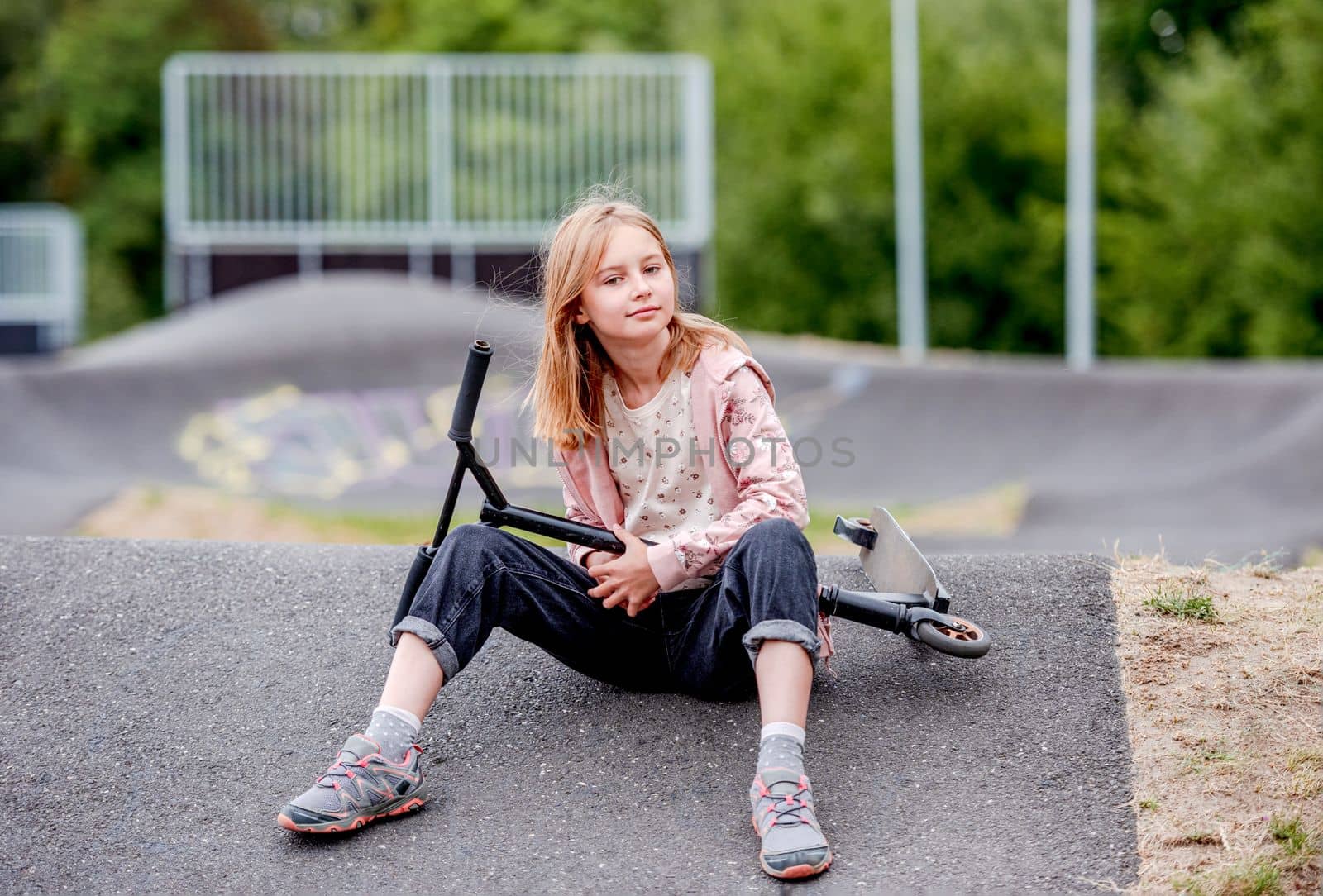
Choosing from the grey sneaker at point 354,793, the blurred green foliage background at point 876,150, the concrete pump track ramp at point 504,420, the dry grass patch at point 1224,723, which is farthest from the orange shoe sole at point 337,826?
the blurred green foliage background at point 876,150

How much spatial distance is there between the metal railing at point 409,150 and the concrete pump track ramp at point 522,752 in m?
10.2

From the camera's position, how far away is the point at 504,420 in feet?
30.5

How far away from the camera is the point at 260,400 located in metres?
9.47

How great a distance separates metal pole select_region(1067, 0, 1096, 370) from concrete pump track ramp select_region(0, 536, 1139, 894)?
9.36m

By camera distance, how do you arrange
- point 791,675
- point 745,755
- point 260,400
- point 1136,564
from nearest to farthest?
point 791,675
point 745,755
point 1136,564
point 260,400

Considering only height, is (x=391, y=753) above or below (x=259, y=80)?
below

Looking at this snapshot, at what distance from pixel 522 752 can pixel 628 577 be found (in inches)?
21.0

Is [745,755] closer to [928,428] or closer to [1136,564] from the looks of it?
[1136,564]

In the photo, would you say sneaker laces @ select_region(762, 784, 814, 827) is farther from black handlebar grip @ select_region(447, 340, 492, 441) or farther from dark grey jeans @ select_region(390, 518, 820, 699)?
black handlebar grip @ select_region(447, 340, 492, 441)

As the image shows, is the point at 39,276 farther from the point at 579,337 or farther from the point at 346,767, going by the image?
the point at 346,767

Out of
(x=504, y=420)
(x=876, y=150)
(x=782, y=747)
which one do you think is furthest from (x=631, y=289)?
(x=876, y=150)

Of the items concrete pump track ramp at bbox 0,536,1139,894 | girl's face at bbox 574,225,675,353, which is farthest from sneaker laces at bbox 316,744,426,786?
girl's face at bbox 574,225,675,353

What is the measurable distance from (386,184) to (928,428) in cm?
776

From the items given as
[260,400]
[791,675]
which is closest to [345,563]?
[791,675]
